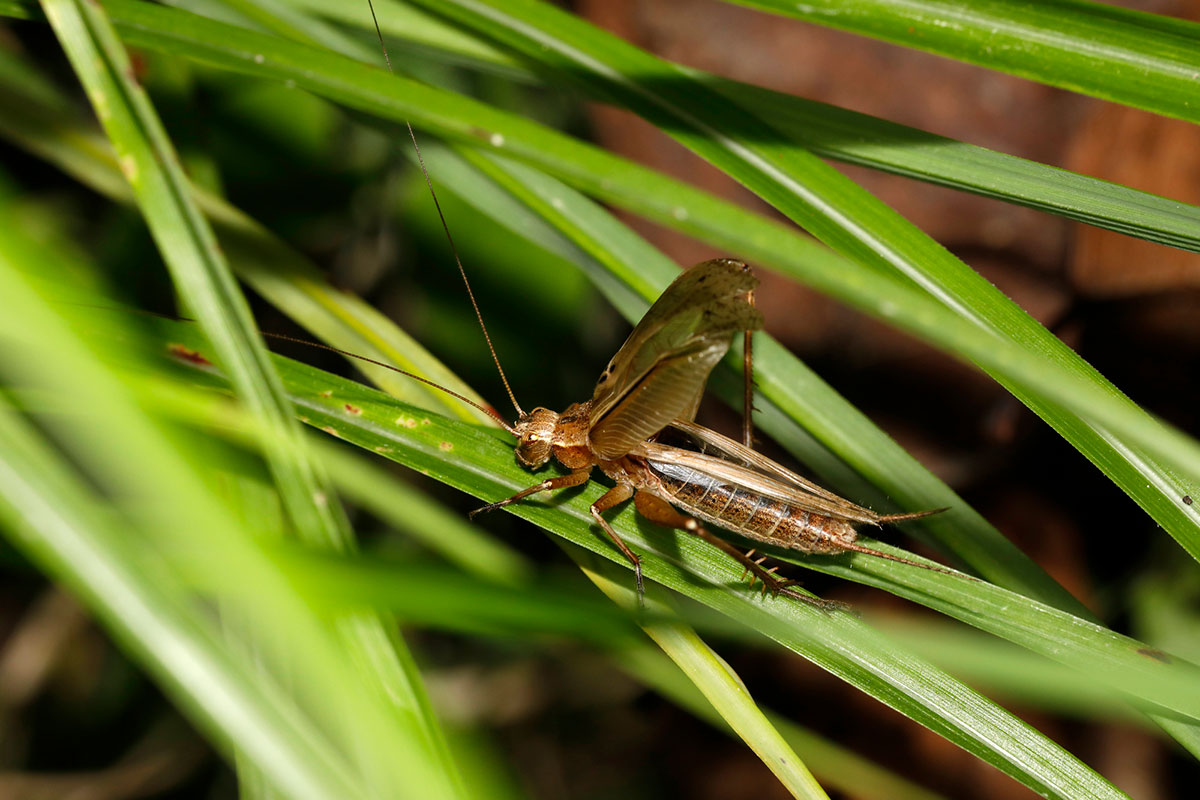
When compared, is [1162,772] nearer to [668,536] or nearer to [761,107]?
[668,536]

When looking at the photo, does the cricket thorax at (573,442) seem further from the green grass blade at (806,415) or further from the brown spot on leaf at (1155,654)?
the brown spot on leaf at (1155,654)

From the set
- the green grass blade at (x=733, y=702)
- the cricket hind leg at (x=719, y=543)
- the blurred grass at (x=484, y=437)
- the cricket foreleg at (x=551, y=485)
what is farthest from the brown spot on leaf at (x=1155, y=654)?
the cricket foreleg at (x=551, y=485)

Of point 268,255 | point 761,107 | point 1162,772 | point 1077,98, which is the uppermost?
point 1077,98

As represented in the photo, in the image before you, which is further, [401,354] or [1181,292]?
[1181,292]

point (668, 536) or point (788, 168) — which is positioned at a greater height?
point (788, 168)

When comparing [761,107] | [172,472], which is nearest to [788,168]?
[761,107]

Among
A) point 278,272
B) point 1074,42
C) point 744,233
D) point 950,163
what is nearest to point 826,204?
point 950,163
